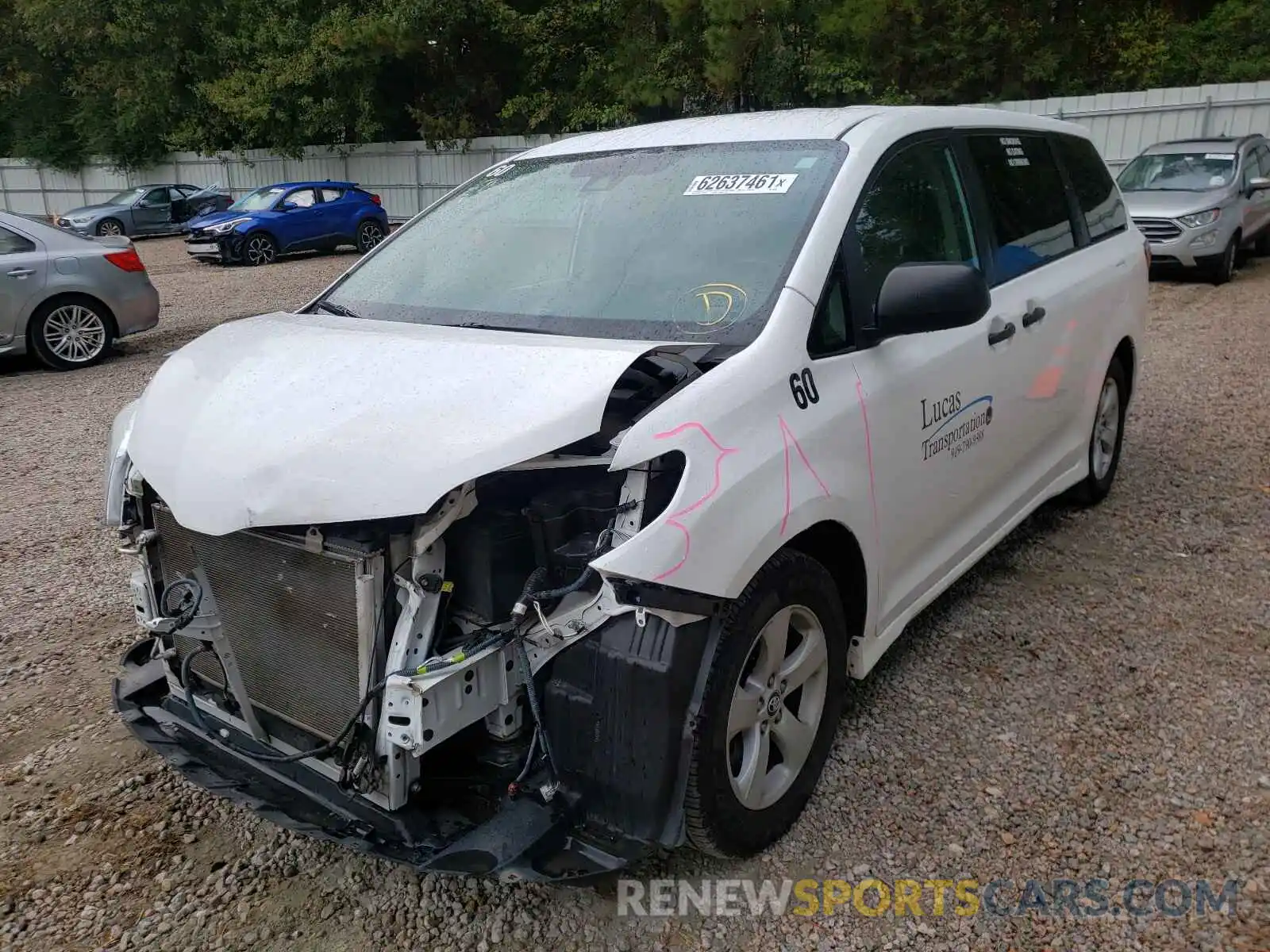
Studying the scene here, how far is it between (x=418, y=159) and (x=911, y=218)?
24620mm

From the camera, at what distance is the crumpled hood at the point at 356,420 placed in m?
2.17

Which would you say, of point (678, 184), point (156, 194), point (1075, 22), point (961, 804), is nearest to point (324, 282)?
point (156, 194)

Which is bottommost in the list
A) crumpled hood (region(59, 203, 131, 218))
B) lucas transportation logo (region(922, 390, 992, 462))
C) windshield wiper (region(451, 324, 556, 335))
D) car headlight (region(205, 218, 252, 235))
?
crumpled hood (region(59, 203, 131, 218))

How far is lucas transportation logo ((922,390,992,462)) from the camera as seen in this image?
3.16m

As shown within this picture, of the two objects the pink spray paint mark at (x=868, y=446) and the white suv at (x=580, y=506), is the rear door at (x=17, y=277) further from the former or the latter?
the pink spray paint mark at (x=868, y=446)

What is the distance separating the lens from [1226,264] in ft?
40.5

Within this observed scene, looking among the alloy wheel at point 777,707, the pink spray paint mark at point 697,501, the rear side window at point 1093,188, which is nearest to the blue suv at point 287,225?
the rear side window at point 1093,188

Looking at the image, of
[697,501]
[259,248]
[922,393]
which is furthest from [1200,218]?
[259,248]

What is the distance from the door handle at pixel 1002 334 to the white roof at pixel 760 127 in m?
0.75

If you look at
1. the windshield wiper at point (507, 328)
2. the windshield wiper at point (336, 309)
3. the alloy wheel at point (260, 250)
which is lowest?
the alloy wheel at point (260, 250)

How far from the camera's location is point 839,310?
9.41 feet

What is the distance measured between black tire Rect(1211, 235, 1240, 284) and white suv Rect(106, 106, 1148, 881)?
10.7 metres

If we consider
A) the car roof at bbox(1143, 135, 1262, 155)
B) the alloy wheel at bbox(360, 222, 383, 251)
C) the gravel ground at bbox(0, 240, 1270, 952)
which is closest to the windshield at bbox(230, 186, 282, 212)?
the alloy wheel at bbox(360, 222, 383, 251)

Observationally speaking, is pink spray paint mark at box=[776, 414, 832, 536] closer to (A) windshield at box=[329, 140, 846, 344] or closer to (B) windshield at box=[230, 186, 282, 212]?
(A) windshield at box=[329, 140, 846, 344]
